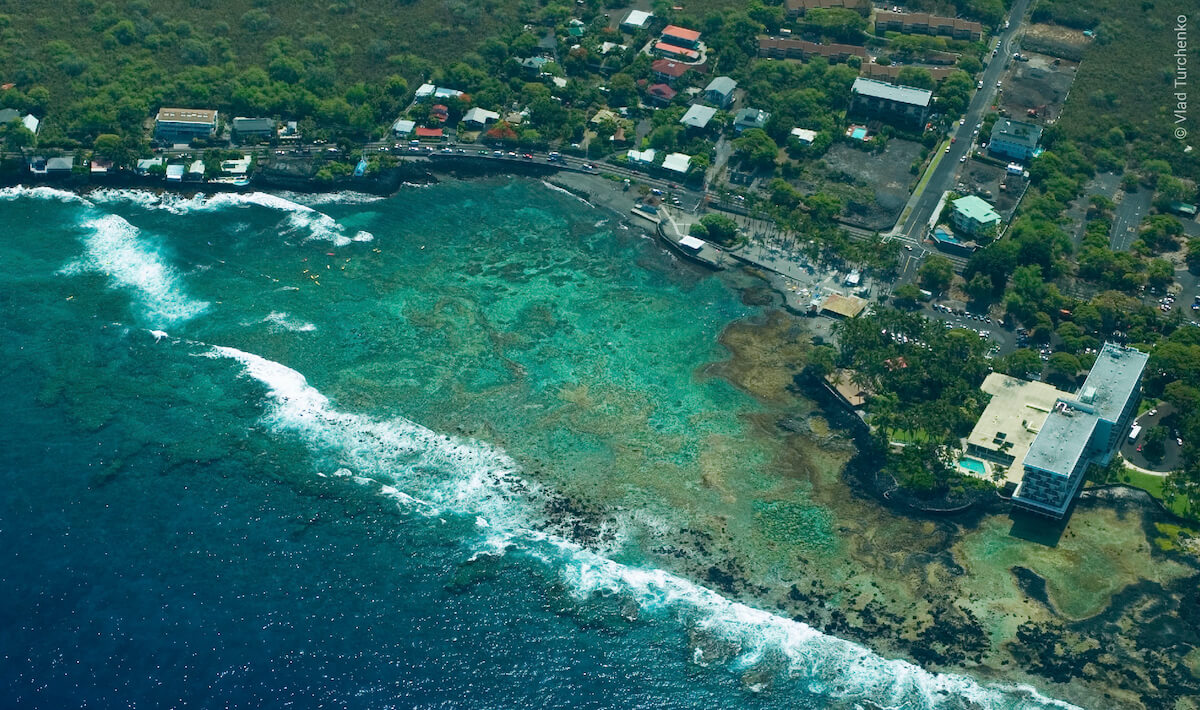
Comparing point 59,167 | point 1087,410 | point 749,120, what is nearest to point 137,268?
point 59,167

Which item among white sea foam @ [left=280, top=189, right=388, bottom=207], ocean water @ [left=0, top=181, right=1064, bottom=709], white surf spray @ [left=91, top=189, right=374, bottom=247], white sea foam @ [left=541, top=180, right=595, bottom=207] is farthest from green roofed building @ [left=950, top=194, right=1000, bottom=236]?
white sea foam @ [left=280, top=189, right=388, bottom=207]

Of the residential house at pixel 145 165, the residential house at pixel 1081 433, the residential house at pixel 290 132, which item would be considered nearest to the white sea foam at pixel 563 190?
the residential house at pixel 290 132

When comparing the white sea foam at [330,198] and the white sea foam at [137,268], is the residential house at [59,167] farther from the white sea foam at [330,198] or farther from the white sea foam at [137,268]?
the white sea foam at [330,198]

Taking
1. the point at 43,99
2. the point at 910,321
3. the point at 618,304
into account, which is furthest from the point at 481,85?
the point at 910,321

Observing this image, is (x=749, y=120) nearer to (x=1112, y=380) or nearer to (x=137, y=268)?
(x=1112, y=380)

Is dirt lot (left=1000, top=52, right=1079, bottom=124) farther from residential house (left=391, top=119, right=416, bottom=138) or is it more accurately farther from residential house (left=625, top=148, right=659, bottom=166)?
residential house (left=391, top=119, right=416, bottom=138)

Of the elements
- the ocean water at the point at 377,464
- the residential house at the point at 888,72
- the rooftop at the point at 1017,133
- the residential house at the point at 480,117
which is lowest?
the ocean water at the point at 377,464
